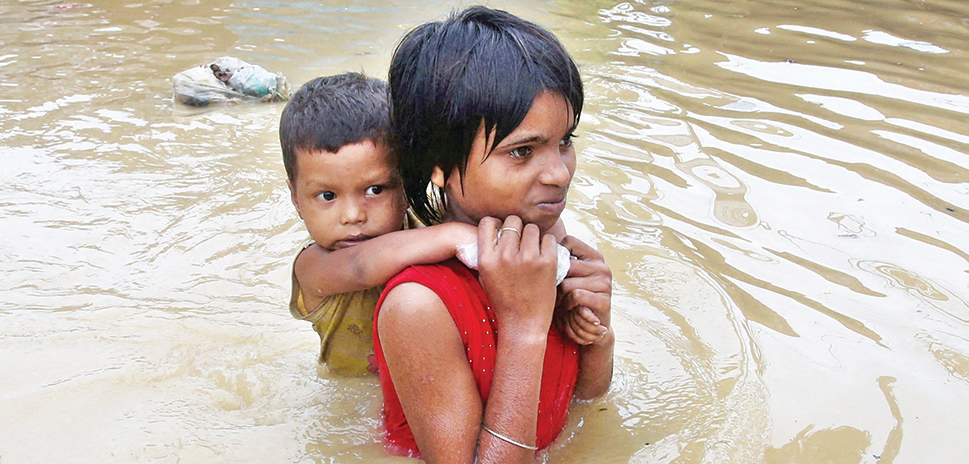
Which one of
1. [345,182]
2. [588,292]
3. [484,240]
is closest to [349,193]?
[345,182]

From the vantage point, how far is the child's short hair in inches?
82.4

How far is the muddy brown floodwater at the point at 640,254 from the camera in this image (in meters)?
2.40

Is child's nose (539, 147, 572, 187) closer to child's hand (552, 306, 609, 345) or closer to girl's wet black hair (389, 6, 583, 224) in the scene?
girl's wet black hair (389, 6, 583, 224)

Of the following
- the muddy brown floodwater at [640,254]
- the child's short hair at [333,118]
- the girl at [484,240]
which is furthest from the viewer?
the muddy brown floodwater at [640,254]

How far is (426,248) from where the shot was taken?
6.16 ft

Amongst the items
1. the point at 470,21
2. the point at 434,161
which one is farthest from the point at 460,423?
the point at 470,21

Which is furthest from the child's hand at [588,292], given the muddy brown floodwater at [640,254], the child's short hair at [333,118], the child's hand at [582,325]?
the child's short hair at [333,118]

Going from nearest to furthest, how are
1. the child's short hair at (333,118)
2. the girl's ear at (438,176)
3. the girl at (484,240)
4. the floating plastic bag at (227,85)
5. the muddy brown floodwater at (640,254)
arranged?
the girl at (484,240), the girl's ear at (438,176), the child's short hair at (333,118), the muddy brown floodwater at (640,254), the floating plastic bag at (227,85)

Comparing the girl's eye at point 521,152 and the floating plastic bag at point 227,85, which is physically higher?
the girl's eye at point 521,152

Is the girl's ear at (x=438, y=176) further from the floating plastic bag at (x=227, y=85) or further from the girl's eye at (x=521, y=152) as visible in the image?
the floating plastic bag at (x=227, y=85)

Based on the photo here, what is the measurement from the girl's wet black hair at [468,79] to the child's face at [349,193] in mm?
197

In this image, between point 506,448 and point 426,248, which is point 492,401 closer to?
point 506,448

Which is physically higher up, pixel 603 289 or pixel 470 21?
pixel 470 21

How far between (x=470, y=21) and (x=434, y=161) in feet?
1.06
